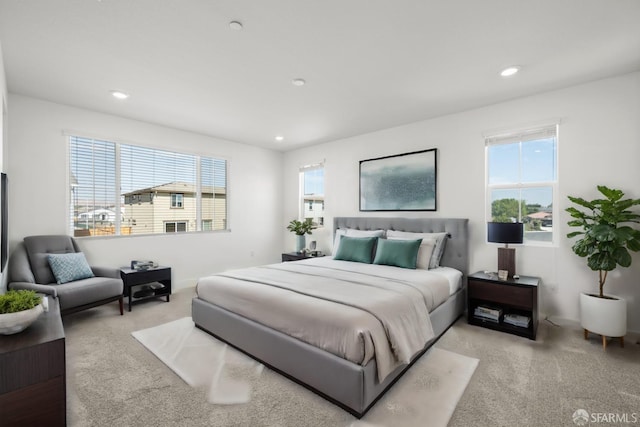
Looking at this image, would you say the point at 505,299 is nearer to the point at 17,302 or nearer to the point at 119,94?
the point at 17,302

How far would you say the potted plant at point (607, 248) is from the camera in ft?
8.78

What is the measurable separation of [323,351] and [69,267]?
131 inches

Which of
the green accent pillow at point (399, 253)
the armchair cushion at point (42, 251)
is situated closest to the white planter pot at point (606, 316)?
the green accent pillow at point (399, 253)

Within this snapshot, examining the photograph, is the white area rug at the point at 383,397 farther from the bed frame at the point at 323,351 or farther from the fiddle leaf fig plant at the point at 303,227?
the fiddle leaf fig plant at the point at 303,227

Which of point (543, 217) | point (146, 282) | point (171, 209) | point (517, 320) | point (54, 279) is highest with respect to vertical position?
point (171, 209)

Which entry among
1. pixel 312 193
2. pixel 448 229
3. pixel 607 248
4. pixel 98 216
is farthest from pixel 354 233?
pixel 98 216

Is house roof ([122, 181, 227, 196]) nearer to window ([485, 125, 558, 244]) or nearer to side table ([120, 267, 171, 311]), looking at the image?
side table ([120, 267, 171, 311])

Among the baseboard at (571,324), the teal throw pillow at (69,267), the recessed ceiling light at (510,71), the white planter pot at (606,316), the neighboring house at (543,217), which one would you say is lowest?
the baseboard at (571,324)

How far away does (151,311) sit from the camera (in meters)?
3.85

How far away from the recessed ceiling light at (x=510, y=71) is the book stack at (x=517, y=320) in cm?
249

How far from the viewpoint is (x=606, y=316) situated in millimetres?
2713

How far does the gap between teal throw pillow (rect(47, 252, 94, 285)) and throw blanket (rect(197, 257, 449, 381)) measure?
1.57 metres

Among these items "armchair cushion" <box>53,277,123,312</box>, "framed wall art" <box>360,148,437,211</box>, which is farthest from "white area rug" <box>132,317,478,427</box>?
"framed wall art" <box>360,148,437,211</box>

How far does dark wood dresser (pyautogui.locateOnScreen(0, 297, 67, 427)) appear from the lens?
1.48 metres
